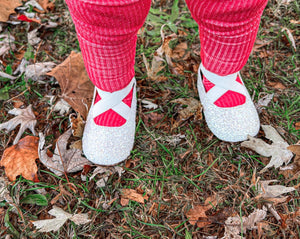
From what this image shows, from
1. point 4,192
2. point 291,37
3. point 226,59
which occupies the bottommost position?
point 4,192

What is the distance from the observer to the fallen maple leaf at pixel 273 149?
1.24 meters

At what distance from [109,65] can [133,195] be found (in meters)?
0.60

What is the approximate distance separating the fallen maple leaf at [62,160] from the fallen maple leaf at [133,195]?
0.22 m

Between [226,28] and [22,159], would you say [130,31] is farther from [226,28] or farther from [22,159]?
[22,159]

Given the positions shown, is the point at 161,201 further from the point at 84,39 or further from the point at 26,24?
the point at 26,24

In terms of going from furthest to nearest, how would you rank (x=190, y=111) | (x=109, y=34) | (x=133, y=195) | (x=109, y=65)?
(x=190, y=111) → (x=133, y=195) → (x=109, y=65) → (x=109, y=34)

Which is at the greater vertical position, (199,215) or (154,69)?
(154,69)

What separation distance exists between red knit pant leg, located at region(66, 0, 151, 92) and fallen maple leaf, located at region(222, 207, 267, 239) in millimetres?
727

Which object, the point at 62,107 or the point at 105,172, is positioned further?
the point at 62,107

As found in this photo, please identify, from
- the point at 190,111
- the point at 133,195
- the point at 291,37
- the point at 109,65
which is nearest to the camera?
the point at 109,65

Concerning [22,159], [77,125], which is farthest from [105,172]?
[22,159]

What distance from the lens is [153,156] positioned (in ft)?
4.33

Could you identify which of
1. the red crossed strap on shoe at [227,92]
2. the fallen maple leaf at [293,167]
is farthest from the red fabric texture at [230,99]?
the fallen maple leaf at [293,167]

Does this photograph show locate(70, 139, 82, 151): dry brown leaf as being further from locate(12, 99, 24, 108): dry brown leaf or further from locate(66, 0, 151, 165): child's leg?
locate(12, 99, 24, 108): dry brown leaf
